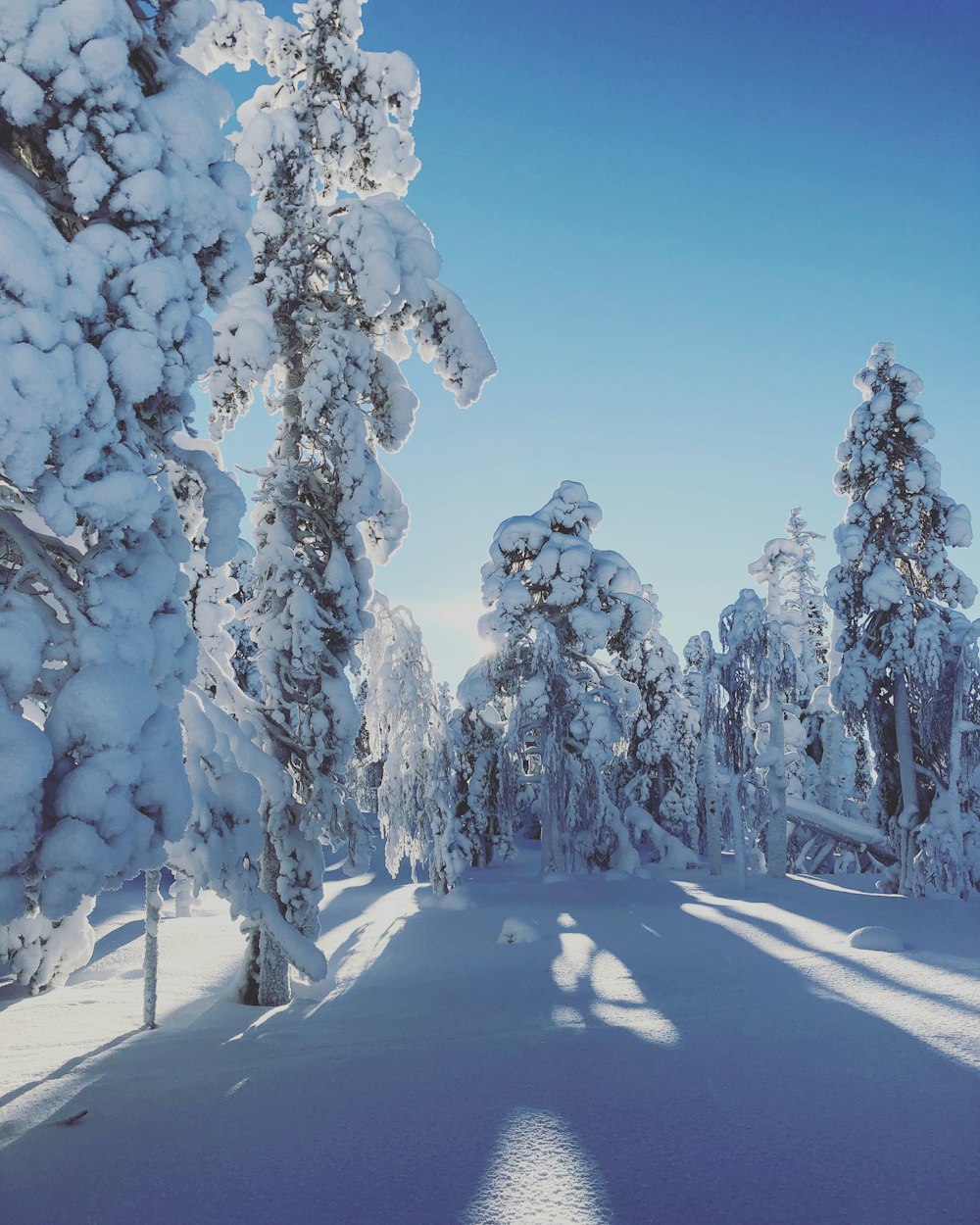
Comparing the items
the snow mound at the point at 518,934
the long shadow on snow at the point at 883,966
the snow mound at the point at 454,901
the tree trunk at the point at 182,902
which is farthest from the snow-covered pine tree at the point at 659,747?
the snow mound at the point at 518,934

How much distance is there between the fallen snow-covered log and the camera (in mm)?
20484

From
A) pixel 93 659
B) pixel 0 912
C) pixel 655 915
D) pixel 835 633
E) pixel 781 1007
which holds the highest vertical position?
pixel 835 633

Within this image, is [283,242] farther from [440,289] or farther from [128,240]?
[128,240]

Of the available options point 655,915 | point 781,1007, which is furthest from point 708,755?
point 781,1007

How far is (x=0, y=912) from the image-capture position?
356 cm

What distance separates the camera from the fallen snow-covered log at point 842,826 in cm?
2048

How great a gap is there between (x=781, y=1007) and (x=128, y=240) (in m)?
7.63

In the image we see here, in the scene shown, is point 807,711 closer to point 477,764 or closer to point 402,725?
point 477,764

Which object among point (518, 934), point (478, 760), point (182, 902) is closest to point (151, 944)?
point (518, 934)

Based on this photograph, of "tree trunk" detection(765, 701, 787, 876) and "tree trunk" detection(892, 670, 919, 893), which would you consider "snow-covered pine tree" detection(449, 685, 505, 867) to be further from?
"tree trunk" detection(892, 670, 919, 893)

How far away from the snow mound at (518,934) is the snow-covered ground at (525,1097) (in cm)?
197

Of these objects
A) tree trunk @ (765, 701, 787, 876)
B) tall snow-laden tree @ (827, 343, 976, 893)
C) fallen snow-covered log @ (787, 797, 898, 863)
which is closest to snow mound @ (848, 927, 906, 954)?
tall snow-laden tree @ (827, 343, 976, 893)

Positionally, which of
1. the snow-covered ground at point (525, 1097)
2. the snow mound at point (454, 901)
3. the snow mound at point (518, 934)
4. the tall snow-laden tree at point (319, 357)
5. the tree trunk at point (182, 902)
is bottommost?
the tree trunk at point (182, 902)

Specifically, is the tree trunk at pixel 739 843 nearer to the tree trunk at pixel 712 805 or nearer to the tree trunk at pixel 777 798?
the tree trunk at pixel 777 798
